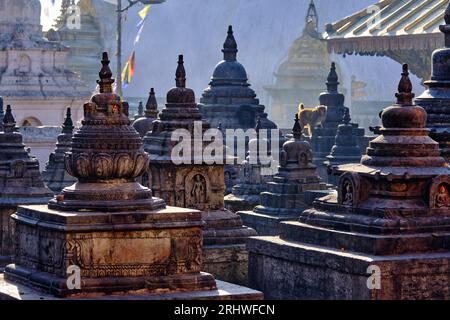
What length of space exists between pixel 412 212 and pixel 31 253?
4580 millimetres

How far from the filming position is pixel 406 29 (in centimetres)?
4988

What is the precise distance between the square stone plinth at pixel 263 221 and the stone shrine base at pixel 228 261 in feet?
12.6

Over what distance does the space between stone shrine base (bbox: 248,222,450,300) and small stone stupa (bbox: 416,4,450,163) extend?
3336 millimetres

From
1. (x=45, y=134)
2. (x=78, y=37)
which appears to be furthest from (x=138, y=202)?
(x=78, y=37)

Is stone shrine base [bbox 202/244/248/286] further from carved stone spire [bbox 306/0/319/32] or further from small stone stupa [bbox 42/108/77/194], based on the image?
Answer: carved stone spire [bbox 306/0/319/32]

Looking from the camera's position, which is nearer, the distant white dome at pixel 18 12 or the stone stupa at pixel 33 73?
the stone stupa at pixel 33 73

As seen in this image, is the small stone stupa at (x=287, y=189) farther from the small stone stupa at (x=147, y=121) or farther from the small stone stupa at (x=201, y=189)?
the small stone stupa at (x=201, y=189)

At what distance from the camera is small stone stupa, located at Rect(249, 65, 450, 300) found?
73.5 feet

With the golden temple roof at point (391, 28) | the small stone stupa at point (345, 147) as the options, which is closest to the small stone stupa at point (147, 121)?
the small stone stupa at point (345, 147)

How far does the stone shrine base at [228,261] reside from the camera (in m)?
27.7

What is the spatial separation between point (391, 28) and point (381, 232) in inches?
1125

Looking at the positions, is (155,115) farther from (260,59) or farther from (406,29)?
(260,59)

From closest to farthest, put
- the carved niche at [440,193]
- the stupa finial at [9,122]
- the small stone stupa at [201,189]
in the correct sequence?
the carved niche at [440,193]
the small stone stupa at [201,189]
the stupa finial at [9,122]

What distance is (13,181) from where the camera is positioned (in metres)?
29.7
